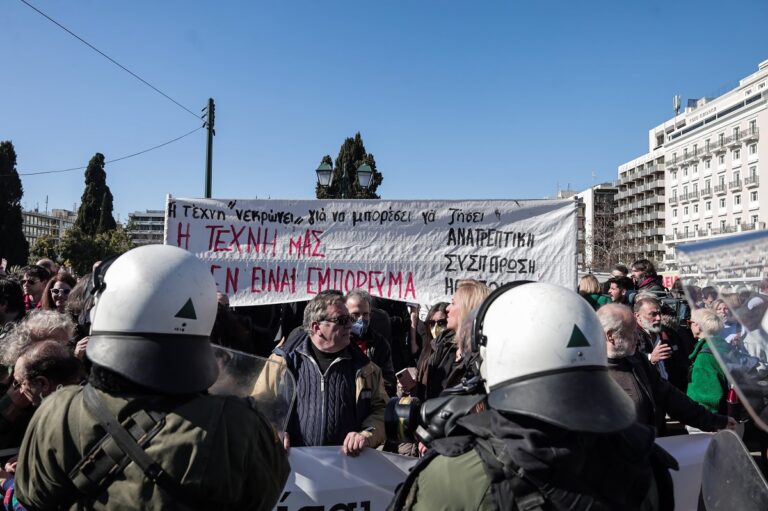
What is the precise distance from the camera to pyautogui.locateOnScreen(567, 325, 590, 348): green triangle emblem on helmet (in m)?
1.50

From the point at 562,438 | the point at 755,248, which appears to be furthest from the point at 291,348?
the point at 755,248

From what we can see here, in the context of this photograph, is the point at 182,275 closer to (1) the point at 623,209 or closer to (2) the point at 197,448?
(2) the point at 197,448

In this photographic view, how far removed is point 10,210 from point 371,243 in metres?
50.9

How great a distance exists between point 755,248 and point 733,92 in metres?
97.3

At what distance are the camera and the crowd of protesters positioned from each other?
11 cm

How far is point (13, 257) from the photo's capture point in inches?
1879

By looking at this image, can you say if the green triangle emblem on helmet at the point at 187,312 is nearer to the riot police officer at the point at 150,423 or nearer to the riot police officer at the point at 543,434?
the riot police officer at the point at 150,423

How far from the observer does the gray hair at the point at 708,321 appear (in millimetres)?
1403

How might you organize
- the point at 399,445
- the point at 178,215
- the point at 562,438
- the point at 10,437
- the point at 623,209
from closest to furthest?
the point at 562,438
the point at 10,437
the point at 399,445
the point at 178,215
the point at 623,209

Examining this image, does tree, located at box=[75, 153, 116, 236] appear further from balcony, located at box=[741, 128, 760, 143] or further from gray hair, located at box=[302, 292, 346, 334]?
balcony, located at box=[741, 128, 760, 143]

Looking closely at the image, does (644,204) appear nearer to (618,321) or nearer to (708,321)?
(618,321)

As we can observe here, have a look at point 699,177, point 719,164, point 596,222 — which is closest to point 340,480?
point 719,164

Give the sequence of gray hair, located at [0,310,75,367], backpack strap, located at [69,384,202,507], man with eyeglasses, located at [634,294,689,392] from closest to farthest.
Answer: backpack strap, located at [69,384,202,507]
gray hair, located at [0,310,75,367]
man with eyeglasses, located at [634,294,689,392]

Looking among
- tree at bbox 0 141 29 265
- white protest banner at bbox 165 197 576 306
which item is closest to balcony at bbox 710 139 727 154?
tree at bbox 0 141 29 265
